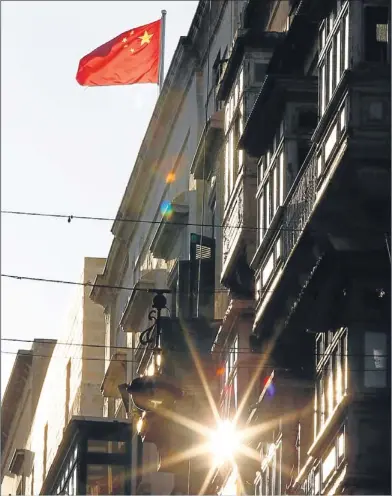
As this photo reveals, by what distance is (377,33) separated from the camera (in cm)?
2578

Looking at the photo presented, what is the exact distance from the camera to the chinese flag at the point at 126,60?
157ft

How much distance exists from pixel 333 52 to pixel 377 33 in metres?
1.01

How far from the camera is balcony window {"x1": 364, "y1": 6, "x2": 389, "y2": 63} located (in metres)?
25.7

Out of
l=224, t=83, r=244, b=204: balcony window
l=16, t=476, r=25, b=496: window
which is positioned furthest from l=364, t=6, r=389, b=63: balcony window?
l=16, t=476, r=25, b=496: window

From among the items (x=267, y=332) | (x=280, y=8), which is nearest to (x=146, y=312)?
(x=280, y=8)

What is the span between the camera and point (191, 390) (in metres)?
38.9

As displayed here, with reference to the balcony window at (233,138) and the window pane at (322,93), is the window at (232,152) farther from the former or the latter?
the window pane at (322,93)

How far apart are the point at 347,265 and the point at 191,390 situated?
43.0 ft

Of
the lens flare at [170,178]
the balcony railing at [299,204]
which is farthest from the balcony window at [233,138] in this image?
the lens flare at [170,178]

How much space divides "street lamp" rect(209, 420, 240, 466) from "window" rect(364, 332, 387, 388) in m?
7.74

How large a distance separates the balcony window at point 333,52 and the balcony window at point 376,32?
0.93 feet

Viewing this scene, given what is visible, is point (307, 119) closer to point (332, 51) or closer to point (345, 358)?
point (332, 51)

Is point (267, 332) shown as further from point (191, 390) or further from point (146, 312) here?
point (146, 312)

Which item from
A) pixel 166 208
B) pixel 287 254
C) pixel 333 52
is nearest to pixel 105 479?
pixel 166 208
